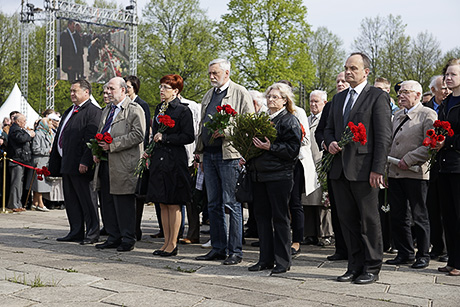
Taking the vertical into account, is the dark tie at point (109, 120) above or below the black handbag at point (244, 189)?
above

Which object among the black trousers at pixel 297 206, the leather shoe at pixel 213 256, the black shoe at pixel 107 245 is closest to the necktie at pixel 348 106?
the black trousers at pixel 297 206

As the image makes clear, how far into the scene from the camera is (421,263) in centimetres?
670

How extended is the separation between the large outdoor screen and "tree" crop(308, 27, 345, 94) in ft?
56.3

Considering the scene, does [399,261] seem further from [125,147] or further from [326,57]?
[326,57]

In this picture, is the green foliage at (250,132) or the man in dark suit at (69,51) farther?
the man in dark suit at (69,51)

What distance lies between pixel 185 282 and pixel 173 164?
1.98 meters

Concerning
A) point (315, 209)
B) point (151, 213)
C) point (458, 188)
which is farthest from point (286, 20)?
point (458, 188)

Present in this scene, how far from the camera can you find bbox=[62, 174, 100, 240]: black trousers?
8.62 meters

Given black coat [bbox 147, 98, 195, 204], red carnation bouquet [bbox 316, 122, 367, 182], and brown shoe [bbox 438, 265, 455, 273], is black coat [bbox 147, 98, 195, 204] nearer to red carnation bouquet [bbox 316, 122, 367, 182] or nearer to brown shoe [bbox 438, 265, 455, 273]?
red carnation bouquet [bbox 316, 122, 367, 182]

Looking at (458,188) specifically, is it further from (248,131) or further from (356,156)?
(248,131)

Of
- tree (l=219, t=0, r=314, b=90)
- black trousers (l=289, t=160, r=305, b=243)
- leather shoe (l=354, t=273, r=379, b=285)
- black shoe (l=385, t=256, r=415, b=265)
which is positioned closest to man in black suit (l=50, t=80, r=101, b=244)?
black trousers (l=289, t=160, r=305, b=243)

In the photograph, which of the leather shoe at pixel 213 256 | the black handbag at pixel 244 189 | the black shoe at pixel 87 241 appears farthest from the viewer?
the black shoe at pixel 87 241

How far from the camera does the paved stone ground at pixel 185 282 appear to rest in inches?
196

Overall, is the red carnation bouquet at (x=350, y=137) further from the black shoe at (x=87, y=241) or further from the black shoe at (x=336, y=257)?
the black shoe at (x=87, y=241)
